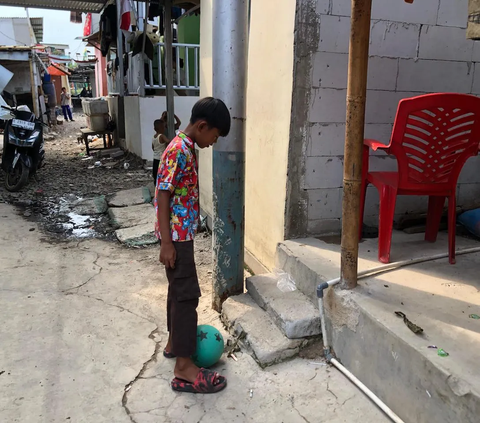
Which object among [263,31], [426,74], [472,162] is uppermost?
[263,31]

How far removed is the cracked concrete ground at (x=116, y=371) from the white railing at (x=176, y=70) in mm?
6789

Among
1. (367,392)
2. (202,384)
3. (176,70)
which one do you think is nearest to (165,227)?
(202,384)

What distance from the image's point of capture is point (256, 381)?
2408mm

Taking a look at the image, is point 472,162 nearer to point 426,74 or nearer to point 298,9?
point 426,74

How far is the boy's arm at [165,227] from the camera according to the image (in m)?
2.16

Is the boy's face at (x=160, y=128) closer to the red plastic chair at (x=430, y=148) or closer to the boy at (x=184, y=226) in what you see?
the red plastic chair at (x=430, y=148)

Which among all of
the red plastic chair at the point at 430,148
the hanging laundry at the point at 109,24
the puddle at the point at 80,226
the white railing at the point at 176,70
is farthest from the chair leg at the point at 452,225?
the hanging laundry at the point at 109,24

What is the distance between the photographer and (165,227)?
7.20 feet

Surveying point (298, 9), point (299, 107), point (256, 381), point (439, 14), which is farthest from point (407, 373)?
point (439, 14)

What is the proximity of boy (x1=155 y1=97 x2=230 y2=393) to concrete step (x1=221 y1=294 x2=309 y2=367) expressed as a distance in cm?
31

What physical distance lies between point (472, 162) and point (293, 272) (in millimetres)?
2004

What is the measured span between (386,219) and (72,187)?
263 inches

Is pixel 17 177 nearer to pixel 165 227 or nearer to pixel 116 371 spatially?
pixel 116 371

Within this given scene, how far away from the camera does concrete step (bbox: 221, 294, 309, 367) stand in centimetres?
254
